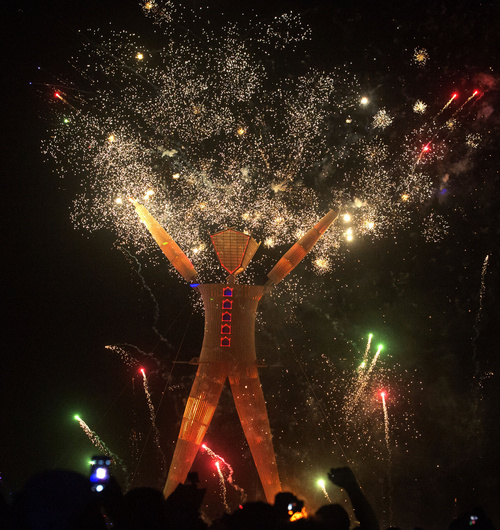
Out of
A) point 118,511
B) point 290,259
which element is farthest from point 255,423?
point 118,511

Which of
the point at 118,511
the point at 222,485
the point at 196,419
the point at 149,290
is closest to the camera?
the point at 118,511

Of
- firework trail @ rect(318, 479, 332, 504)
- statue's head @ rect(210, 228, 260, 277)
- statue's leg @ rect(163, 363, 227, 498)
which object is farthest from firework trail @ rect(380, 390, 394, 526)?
statue's head @ rect(210, 228, 260, 277)

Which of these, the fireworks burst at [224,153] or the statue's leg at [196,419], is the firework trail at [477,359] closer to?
the fireworks burst at [224,153]

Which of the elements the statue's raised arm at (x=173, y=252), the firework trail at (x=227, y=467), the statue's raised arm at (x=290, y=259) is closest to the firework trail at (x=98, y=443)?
the firework trail at (x=227, y=467)

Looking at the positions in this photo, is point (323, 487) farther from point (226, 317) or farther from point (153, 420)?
point (226, 317)

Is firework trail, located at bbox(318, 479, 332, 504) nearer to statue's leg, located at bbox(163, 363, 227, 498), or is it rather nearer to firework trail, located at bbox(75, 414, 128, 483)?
statue's leg, located at bbox(163, 363, 227, 498)

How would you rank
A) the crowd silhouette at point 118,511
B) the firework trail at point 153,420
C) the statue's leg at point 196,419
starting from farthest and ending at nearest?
the firework trail at point 153,420
the statue's leg at point 196,419
the crowd silhouette at point 118,511
